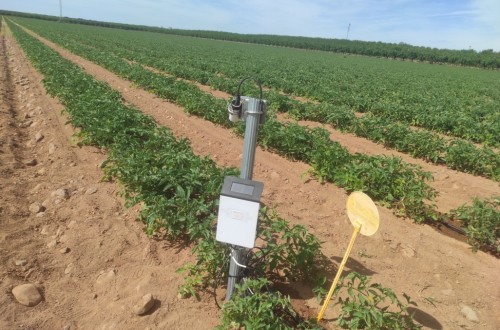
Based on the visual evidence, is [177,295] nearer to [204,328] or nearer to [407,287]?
[204,328]

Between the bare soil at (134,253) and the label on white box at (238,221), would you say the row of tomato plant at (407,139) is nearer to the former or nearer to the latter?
the bare soil at (134,253)

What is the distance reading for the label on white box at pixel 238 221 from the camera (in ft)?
7.86

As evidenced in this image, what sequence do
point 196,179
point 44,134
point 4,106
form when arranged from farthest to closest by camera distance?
point 4,106 < point 44,134 < point 196,179

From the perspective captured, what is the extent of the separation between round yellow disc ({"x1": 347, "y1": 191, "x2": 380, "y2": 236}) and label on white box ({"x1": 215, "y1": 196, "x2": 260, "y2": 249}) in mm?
833

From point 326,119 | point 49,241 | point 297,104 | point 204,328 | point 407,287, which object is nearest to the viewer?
point 204,328

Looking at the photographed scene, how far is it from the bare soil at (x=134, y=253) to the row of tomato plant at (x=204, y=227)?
227 mm

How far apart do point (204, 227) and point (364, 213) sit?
4.64ft

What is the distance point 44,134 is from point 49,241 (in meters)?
3.97

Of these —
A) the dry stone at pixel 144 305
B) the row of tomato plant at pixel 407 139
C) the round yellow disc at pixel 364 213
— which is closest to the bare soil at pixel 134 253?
the dry stone at pixel 144 305

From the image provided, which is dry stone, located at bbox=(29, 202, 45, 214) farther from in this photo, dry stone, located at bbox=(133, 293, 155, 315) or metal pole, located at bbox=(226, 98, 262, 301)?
metal pole, located at bbox=(226, 98, 262, 301)

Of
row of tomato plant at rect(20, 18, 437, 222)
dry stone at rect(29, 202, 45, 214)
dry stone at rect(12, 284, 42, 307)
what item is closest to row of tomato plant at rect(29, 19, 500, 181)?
row of tomato plant at rect(20, 18, 437, 222)

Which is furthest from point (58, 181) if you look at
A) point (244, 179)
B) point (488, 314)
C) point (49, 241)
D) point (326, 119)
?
point (326, 119)

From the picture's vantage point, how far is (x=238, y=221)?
2436 mm

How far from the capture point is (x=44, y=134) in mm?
7020
